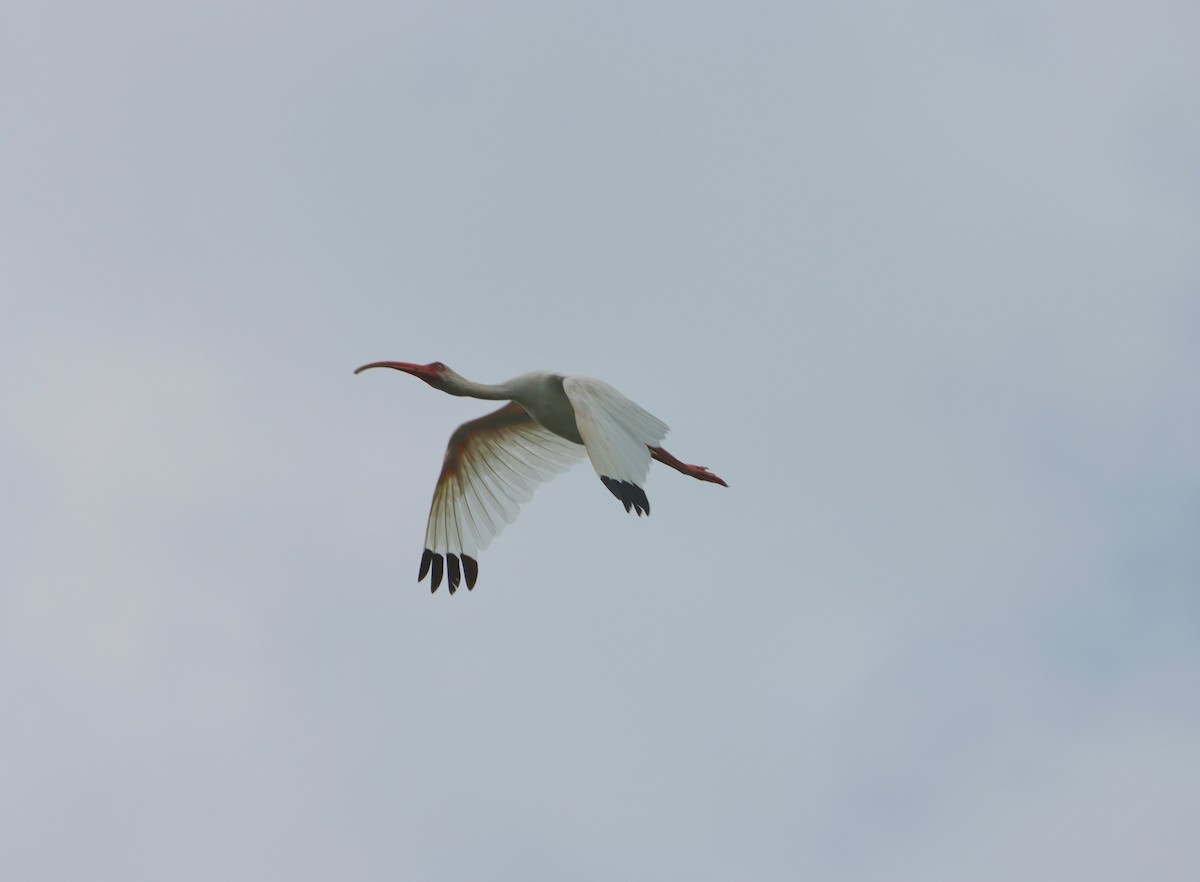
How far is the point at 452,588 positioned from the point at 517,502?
132 cm

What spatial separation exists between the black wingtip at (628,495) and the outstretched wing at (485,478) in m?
5.04

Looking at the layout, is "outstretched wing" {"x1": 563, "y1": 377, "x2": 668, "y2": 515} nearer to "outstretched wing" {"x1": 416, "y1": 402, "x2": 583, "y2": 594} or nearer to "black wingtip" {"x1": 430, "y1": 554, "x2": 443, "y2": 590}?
"outstretched wing" {"x1": 416, "y1": 402, "x2": 583, "y2": 594}

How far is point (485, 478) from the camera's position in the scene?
2017 cm

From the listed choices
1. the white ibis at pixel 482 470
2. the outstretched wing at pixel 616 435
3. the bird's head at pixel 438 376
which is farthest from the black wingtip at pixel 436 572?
the outstretched wing at pixel 616 435

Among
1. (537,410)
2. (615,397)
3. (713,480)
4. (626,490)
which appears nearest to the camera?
(626,490)

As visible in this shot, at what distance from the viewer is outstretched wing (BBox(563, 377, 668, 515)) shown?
48.7 feet

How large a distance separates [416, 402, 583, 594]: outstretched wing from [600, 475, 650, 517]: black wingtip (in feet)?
16.5

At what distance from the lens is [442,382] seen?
60.9 feet

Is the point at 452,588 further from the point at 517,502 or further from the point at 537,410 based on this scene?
the point at 537,410

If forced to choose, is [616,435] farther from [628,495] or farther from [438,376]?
[438,376]

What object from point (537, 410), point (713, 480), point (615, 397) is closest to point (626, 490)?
point (615, 397)

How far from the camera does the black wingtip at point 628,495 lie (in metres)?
14.7

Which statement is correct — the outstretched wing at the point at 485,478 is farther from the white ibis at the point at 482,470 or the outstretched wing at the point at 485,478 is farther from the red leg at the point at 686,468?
the red leg at the point at 686,468

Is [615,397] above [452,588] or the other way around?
above
